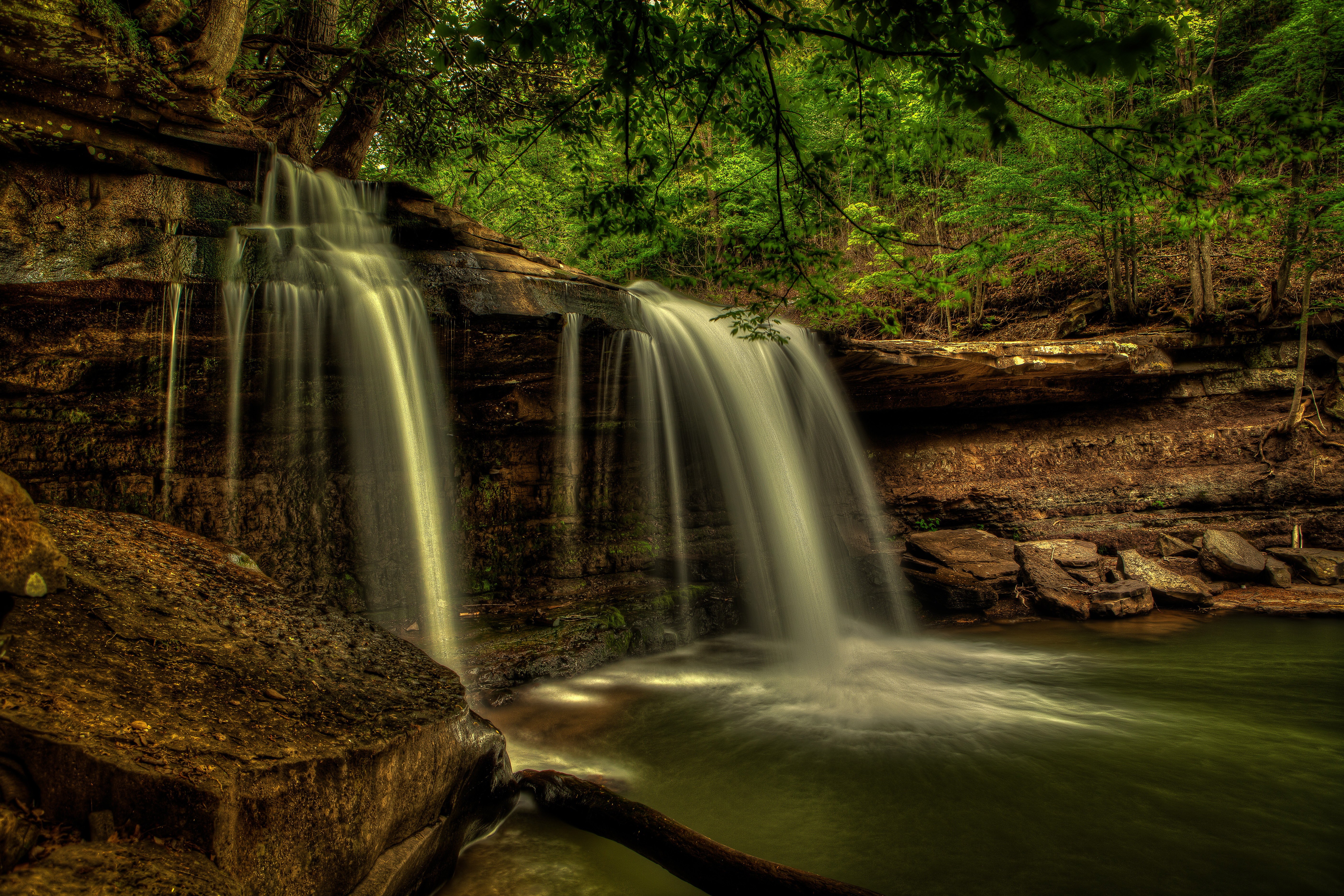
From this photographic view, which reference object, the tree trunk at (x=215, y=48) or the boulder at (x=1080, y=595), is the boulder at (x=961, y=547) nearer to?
the boulder at (x=1080, y=595)

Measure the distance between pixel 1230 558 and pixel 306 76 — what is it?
1540 centimetres

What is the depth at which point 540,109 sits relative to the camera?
8617mm

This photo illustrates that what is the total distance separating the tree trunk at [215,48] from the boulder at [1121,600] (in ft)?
41.4

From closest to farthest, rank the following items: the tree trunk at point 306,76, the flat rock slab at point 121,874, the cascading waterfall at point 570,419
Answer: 1. the flat rock slab at point 121,874
2. the cascading waterfall at point 570,419
3. the tree trunk at point 306,76

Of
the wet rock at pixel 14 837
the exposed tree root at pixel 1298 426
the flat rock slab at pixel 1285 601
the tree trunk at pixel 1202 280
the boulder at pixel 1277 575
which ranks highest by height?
the tree trunk at pixel 1202 280

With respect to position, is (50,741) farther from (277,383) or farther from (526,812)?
(277,383)

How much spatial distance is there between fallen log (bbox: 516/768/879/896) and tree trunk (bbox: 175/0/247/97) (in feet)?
26.2

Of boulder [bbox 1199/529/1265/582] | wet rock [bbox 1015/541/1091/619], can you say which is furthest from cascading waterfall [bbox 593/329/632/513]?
boulder [bbox 1199/529/1265/582]

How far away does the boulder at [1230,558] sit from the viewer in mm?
8906

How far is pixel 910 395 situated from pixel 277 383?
355 inches

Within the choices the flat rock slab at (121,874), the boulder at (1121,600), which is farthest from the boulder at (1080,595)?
the flat rock slab at (121,874)

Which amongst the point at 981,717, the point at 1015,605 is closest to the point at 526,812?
the point at 981,717

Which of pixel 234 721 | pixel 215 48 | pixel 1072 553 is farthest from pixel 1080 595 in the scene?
pixel 215 48

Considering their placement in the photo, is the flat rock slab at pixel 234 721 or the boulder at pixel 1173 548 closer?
the flat rock slab at pixel 234 721
